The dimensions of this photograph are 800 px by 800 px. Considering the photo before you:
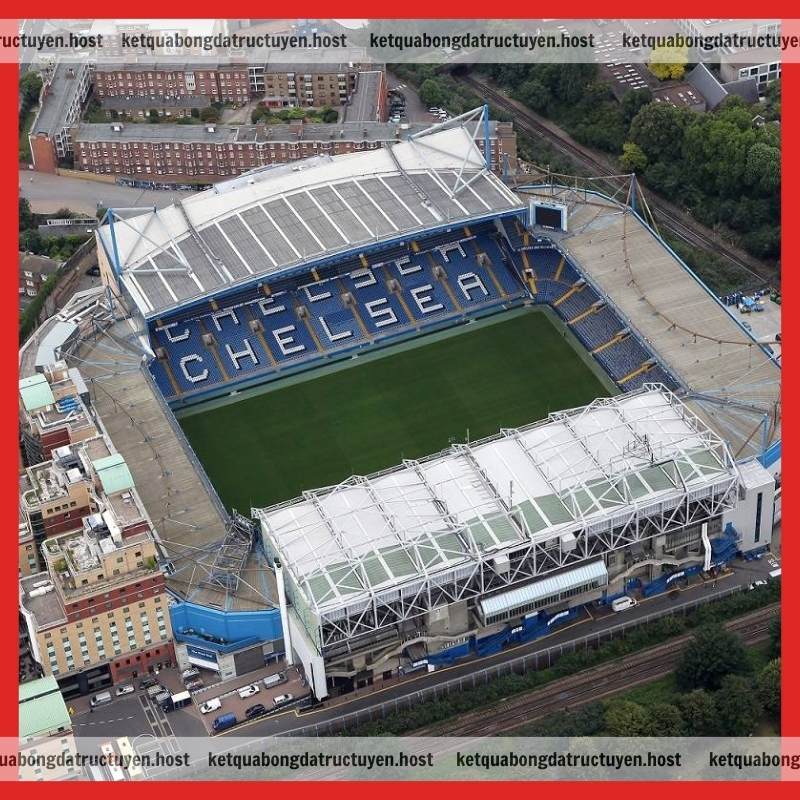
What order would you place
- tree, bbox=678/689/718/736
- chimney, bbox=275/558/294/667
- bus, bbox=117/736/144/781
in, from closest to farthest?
tree, bbox=678/689/718/736 → bus, bbox=117/736/144/781 → chimney, bbox=275/558/294/667

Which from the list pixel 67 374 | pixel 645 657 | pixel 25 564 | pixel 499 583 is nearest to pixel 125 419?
pixel 67 374

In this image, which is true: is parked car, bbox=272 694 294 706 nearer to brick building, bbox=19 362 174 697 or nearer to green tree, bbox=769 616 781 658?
brick building, bbox=19 362 174 697

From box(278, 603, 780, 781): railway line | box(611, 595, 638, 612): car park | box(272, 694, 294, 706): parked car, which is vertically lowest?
box(278, 603, 780, 781): railway line

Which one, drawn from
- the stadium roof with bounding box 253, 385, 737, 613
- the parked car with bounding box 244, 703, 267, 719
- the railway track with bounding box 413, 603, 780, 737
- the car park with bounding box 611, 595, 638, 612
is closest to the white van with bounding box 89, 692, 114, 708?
the parked car with bounding box 244, 703, 267, 719

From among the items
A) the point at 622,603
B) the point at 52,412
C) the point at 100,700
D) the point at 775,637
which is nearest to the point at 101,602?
the point at 100,700

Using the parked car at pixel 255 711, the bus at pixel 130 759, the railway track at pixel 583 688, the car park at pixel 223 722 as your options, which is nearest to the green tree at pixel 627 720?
the railway track at pixel 583 688

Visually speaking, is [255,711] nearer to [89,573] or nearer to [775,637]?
[89,573]
